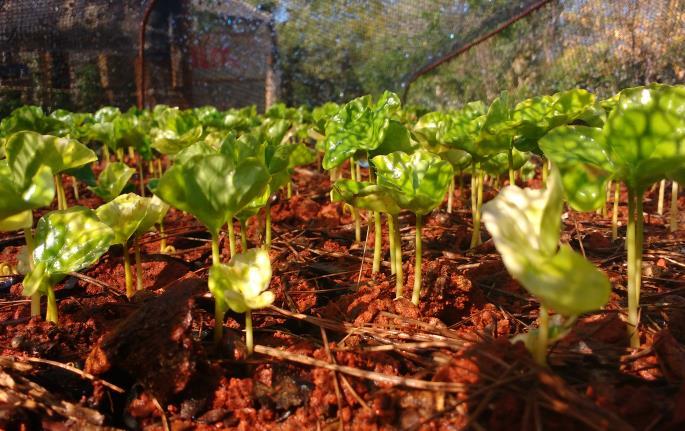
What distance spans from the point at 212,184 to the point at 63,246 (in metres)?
0.45

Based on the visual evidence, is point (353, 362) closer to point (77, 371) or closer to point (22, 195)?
point (77, 371)

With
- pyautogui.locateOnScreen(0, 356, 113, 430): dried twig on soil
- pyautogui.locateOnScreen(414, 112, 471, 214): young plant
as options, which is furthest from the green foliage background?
pyautogui.locateOnScreen(0, 356, 113, 430): dried twig on soil

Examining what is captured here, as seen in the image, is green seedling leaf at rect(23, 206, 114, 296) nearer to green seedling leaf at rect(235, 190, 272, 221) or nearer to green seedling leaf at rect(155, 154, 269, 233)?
green seedling leaf at rect(155, 154, 269, 233)

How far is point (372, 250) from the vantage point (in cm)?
204

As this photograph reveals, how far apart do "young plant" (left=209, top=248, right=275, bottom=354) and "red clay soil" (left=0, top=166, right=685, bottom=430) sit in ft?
0.37

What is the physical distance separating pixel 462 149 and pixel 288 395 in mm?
1223

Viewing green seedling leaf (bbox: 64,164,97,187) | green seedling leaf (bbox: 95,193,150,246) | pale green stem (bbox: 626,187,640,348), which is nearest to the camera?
pale green stem (bbox: 626,187,640,348)

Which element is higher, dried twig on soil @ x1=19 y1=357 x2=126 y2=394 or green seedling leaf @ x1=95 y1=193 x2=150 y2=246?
green seedling leaf @ x1=95 y1=193 x2=150 y2=246

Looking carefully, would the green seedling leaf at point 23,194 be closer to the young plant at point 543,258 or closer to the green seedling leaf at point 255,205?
the green seedling leaf at point 255,205

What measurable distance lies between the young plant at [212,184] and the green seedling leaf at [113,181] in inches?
34.1

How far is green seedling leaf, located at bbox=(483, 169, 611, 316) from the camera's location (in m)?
0.78

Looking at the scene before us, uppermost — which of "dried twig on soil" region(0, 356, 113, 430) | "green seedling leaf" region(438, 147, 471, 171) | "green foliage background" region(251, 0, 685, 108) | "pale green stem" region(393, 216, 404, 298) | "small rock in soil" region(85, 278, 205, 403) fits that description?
"green foliage background" region(251, 0, 685, 108)

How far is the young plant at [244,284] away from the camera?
3.59ft

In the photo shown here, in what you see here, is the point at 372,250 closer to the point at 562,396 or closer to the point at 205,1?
the point at 562,396
